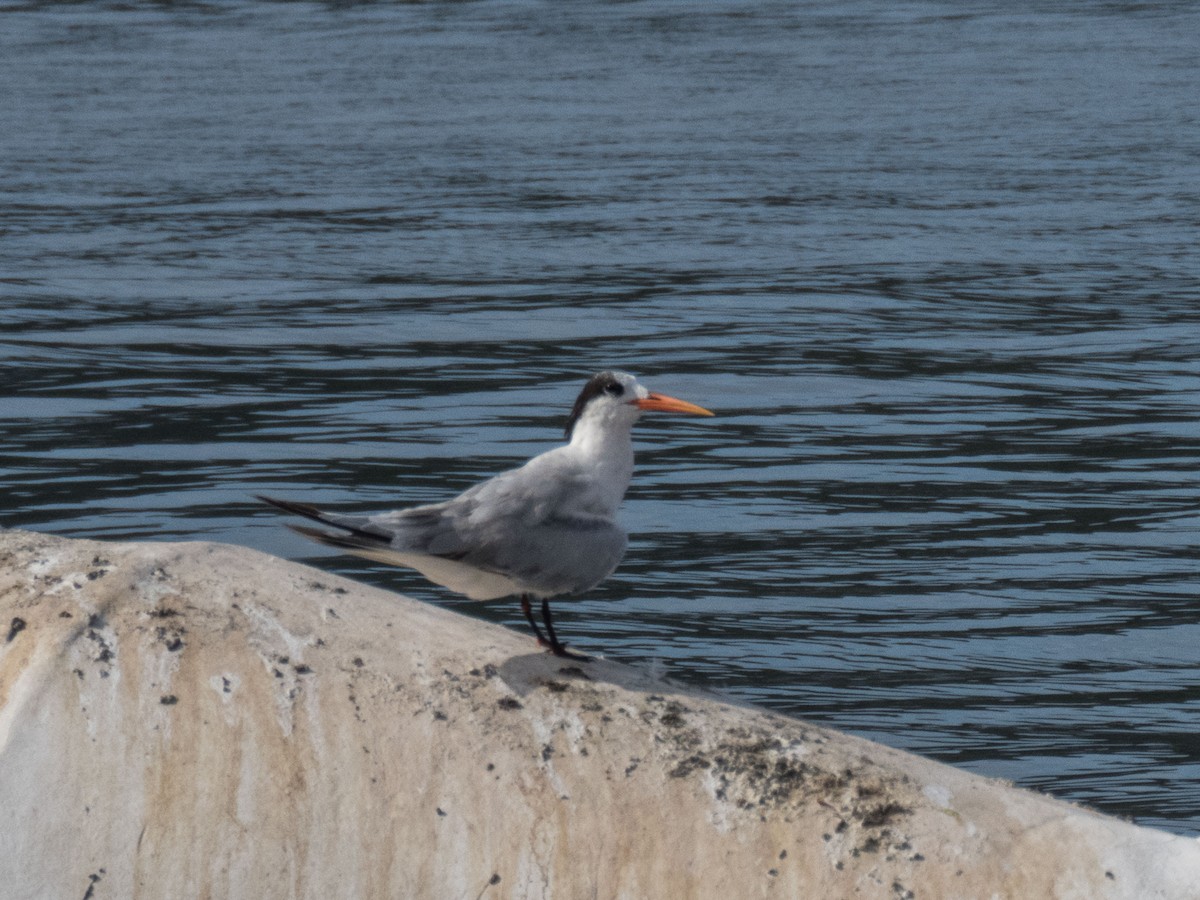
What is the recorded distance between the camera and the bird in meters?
4.98

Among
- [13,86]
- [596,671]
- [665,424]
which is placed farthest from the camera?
[13,86]

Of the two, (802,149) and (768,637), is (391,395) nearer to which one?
(768,637)

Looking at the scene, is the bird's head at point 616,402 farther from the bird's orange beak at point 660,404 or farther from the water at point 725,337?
the water at point 725,337

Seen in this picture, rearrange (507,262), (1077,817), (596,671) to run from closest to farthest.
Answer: (1077,817) → (596,671) → (507,262)

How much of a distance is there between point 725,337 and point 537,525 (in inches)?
333

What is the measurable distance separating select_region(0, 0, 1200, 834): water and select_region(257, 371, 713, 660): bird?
1966 millimetres

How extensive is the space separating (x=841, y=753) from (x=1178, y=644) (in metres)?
3.52

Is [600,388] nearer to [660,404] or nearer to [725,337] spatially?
[660,404]

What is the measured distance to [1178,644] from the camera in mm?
7734

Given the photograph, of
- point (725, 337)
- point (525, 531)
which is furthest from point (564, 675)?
point (725, 337)

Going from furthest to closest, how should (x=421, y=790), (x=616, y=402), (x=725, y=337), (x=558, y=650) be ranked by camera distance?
(x=725, y=337), (x=616, y=402), (x=558, y=650), (x=421, y=790)

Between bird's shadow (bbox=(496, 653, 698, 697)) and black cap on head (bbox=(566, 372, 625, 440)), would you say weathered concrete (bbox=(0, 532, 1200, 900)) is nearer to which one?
bird's shadow (bbox=(496, 653, 698, 697))

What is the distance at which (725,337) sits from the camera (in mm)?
13461

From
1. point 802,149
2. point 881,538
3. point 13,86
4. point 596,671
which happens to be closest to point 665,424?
point 881,538
